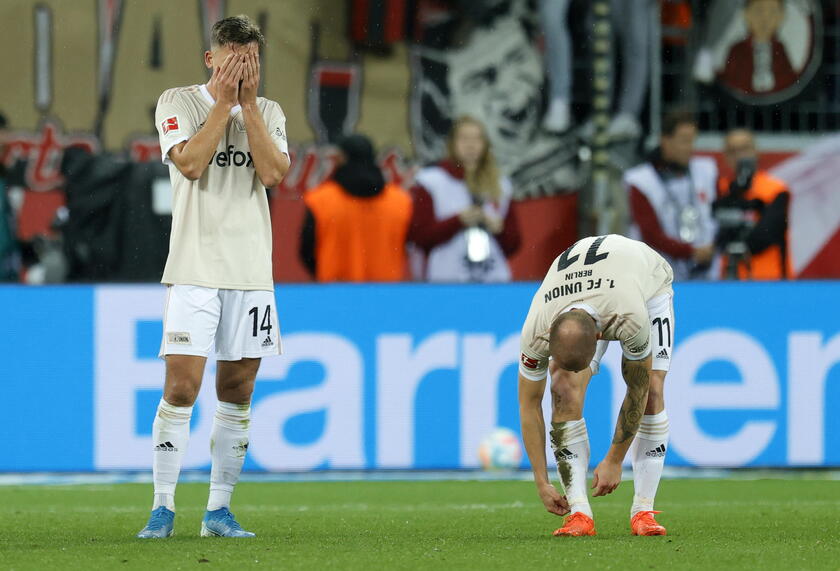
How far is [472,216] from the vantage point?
1086 cm

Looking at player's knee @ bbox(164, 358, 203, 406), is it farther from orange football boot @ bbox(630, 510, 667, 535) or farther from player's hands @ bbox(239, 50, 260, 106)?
orange football boot @ bbox(630, 510, 667, 535)

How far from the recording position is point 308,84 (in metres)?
12.6

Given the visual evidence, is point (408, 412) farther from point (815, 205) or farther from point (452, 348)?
point (815, 205)

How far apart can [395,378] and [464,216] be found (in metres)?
1.53

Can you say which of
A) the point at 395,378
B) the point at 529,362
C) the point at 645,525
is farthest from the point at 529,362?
the point at 395,378

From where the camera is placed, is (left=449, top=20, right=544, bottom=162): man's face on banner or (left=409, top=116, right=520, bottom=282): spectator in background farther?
(left=449, top=20, right=544, bottom=162): man's face on banner

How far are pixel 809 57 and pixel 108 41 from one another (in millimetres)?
5531

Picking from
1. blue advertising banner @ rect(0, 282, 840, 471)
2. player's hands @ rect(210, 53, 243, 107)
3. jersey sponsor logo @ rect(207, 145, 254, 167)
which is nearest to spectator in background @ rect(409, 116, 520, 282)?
blue advertising banner @ rect(0, 282, 840, 471)

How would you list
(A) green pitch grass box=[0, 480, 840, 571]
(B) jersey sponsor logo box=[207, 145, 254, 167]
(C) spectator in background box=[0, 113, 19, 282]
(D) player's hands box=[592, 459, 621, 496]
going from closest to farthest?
1. (A) green pitch grass box=[0, 480, 840, 571]
2. (D) player's hands box=[592, 459, 621, 496]
3. (B) jersey sponsor logo box=[207, 145, 254, 167]
4. (C) spectator in background box=[0, 113, 19, 282]

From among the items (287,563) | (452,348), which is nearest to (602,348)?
(287,563)

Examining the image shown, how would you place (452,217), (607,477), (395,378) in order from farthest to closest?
(452,217), (395,378), (607,477)

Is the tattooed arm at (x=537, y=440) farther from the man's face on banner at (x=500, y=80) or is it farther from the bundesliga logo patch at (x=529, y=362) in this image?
the man's face on banner at (x=500, y=80)

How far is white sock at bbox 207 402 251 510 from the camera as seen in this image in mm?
6496

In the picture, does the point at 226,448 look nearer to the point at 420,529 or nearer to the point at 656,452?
the point at 420,529
